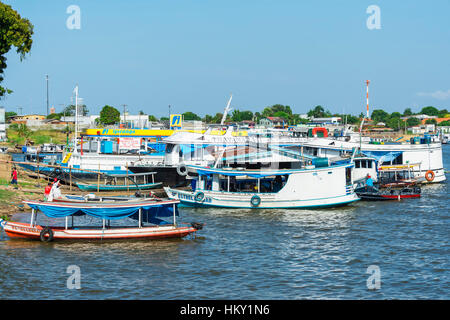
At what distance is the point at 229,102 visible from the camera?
148 feet

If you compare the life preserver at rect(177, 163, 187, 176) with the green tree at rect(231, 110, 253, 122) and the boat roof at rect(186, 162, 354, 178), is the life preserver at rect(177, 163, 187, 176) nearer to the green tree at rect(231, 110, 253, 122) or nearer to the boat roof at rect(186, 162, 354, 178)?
the boat roof at rect(186, 162, 354, 178)

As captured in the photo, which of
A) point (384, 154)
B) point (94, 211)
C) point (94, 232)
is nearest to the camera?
point (94, 211)

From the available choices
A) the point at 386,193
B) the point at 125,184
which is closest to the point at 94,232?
the point at 125,184

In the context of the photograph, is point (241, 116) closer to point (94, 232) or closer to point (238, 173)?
point (238, 173)

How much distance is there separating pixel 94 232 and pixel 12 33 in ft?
57.0

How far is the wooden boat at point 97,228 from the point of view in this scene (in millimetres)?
24312

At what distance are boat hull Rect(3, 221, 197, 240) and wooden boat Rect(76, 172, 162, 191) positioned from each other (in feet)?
41.6

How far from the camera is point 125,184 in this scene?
135 feet

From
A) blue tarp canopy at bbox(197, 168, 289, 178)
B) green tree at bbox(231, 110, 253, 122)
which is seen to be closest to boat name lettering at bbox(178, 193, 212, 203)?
blue tarp canopy at bbox(197, 168, 289, 178)

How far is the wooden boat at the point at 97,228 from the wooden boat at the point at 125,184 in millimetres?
12699

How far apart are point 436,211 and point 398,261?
13.2 metres

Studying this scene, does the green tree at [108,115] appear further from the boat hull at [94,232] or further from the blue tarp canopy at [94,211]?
the blue tarp canopy at [94,211]

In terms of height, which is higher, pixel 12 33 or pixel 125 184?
pixel 12 33

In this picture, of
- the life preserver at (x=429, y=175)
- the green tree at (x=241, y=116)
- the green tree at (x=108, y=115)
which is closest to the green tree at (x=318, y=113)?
the green tree at (x=241, y=116)
